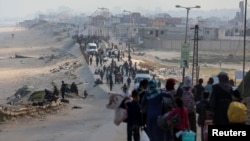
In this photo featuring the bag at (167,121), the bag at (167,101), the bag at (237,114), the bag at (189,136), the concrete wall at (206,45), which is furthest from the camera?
the concrete wall at (206,45)

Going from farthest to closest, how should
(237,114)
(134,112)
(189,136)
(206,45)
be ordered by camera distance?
(206,45) < (134,112) < (189,136) < (237,114)

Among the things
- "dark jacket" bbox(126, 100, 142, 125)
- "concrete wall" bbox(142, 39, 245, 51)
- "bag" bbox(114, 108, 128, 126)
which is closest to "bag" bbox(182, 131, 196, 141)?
"dark jacket" bbox(126, 100, 142, 125)

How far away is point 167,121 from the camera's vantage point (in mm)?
7785

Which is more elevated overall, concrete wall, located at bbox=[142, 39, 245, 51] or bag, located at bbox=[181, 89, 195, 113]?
bag, located at bbox=[181, 89, 195, 113]

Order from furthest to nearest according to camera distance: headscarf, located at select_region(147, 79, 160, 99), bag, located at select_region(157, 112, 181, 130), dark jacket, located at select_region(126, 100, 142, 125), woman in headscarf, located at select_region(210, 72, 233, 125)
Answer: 1. dark jacket, located at select_region(126, 100, 142, 125)
2. headscarf, located at select_region(147, 79, 160, 99)
3. woman in headscarf, located at select_region(210, 72, 233, 125)
4. bag, located at select_region(157, 112, 181, 130)

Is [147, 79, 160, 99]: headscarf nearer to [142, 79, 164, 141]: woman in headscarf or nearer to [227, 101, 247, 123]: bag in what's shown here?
[142, 79, 164, 141]: woman in headscarf

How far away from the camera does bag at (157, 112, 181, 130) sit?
25.4 ft

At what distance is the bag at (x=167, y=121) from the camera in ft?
25.4

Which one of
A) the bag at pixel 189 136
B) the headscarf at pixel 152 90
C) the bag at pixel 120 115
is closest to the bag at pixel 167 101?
the headscarf at pixel 152 90

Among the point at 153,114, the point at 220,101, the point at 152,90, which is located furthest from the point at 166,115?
the point at 152,90

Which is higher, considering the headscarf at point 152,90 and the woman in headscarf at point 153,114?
the headscarf at point 152,90

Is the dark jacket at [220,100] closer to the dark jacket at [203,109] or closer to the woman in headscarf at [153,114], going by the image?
the dark jacket at [203,109]

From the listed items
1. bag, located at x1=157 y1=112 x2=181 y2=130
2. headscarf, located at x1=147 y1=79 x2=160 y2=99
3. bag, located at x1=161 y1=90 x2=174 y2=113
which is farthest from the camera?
headscarf, located at x1=147 y1=79 x2=160 y2=99

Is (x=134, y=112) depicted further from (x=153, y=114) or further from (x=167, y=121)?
(x=167, y=121)
